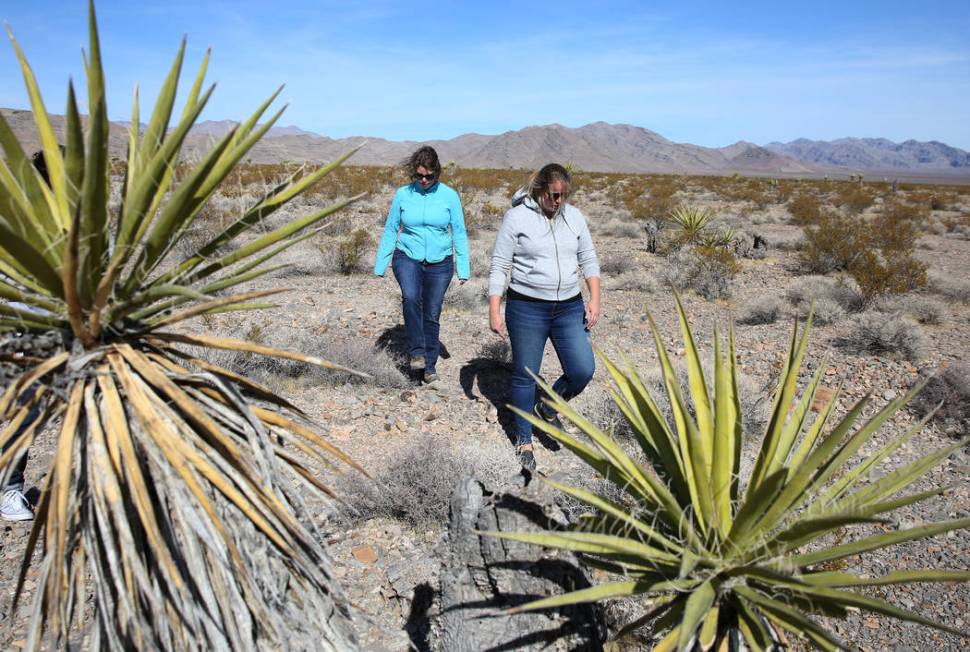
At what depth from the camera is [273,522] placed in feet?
5.73

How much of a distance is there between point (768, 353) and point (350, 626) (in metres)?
5.63

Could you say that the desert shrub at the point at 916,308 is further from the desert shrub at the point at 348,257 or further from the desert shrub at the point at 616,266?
the desert shrub at the point at 348,257

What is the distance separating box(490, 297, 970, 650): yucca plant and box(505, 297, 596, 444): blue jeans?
165 cm

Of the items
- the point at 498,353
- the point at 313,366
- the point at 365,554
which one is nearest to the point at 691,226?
the point at 498,353

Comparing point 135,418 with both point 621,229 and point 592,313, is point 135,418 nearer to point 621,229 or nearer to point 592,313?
point 592,313

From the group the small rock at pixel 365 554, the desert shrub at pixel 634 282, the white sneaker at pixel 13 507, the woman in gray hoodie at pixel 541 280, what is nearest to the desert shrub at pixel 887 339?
the desert shrub at pixel 634 282

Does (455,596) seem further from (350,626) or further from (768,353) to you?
(768,353)

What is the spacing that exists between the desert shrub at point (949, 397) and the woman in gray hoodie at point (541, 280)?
306 cm

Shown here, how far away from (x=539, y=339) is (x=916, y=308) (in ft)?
22.0

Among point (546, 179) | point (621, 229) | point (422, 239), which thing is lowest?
point (621, 229)

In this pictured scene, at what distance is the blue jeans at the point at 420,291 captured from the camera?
4.93 metres

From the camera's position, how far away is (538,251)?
3.69 metres

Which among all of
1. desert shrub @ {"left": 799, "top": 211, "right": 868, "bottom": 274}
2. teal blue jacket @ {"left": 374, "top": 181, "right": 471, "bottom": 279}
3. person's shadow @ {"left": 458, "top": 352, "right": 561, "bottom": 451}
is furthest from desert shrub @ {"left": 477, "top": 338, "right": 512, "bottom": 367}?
desert shrub @ {"left": 799, "top": 211, "right": 868, "bottom": 274}

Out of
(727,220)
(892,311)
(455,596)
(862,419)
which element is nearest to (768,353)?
(862,419)
